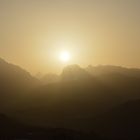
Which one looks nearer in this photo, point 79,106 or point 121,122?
point 121,122

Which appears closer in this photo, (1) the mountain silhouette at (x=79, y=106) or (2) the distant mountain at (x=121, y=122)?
(2) the distant mountain at (x=121, y=122)

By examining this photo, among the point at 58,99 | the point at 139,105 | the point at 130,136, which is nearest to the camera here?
the point at 130,136

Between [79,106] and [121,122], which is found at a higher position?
[79,106]

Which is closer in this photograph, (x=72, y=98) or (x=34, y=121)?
(x=34, y=121)

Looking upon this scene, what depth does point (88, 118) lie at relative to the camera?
14038 cm

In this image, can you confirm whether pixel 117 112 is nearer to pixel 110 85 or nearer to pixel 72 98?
pixel 72 98

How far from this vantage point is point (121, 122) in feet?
429

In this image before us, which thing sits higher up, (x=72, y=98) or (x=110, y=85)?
(x=110, y=85)

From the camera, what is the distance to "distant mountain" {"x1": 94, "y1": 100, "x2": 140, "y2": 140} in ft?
397

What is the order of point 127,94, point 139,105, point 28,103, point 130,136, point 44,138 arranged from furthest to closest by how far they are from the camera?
point 127,94
point 28,103
point 139,105
point 130,136
point 44,138

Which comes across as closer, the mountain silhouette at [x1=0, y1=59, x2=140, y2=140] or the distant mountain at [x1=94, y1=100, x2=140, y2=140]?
the distant mountain at [x1=94, y1=100, x2=140, y2=140]

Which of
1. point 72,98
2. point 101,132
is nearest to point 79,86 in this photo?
point 72,98

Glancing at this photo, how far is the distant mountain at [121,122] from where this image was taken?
120906 mm

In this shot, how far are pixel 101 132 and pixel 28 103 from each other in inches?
2393
